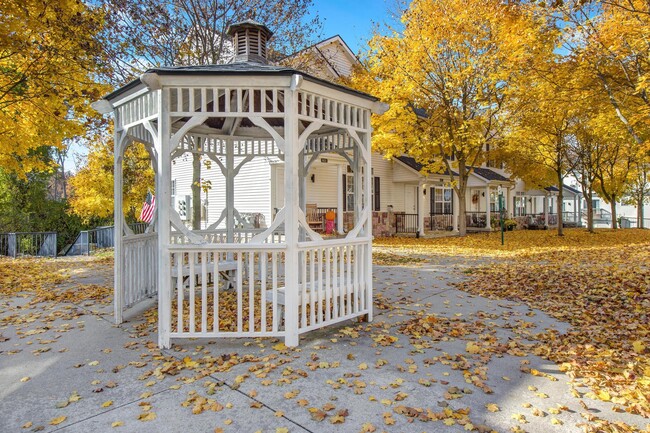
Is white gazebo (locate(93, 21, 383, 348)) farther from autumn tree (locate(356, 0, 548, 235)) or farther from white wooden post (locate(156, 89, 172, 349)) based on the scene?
autumn tree (locate(356, 0, 548, 235))

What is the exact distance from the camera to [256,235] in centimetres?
499

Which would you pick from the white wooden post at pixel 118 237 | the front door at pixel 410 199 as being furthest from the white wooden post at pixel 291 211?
the front door at pixel 410 199

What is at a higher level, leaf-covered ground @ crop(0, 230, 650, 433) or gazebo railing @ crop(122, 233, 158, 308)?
gazebo railing @ crop(122, 233, 158, 308)

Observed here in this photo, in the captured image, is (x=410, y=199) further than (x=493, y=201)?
No

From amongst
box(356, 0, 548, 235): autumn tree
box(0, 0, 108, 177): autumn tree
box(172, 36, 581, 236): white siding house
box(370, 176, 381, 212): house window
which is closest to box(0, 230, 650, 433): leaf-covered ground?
box(0, 0, 108, 177): autumn tree

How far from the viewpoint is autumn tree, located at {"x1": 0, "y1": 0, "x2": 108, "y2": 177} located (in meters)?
8.72

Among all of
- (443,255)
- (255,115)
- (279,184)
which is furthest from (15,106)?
(443,255)

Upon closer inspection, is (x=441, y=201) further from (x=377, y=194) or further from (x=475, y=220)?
(x=377, y=194)

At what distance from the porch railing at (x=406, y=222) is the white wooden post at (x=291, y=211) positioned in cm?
1696

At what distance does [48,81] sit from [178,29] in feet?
12.1

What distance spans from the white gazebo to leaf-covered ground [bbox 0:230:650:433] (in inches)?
14.1

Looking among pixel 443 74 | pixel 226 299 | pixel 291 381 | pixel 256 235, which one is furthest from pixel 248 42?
pixel 443 74

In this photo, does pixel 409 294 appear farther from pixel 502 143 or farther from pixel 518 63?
pixel 502 143

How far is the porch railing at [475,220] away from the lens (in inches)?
982
